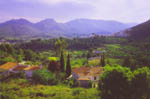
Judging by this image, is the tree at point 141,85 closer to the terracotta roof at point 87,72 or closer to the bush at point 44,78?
the terracotta roof at point 87,72

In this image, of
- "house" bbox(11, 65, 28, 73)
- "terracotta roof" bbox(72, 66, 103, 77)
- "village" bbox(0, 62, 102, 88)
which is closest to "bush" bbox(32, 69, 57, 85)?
"village" bbox(0, 62, 102, 88)

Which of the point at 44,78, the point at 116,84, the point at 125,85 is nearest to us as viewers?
the point at 125,85

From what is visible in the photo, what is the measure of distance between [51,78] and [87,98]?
9.33 meters

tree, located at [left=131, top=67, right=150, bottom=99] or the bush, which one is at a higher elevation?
tree, located at [left=131, top=67, right=150, bottom=99]

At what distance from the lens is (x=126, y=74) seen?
13.9 meters

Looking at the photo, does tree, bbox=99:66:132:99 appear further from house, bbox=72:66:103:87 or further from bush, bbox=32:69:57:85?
bush, bbox=32:69:57:85

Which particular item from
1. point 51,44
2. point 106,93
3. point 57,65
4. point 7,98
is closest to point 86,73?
→ point 57,65

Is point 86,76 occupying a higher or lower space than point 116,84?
lower

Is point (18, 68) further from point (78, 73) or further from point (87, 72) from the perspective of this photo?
point (87, 72)

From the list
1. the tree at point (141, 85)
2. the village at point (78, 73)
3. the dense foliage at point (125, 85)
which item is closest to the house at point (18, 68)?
the village at point (78, 73)

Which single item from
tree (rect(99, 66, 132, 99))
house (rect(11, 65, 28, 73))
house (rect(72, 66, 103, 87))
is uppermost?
tree (rect(99, 66, 132, 99))

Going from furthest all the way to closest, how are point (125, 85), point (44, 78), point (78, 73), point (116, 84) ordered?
1. point (78, 73)
2. point (44, 78)
3. point (116, 84)
4. point (125, 85)

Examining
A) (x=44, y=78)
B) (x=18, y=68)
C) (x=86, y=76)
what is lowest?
(x=86, y=76)

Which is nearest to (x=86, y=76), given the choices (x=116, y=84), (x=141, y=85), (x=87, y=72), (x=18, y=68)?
(x=87, y=72)
